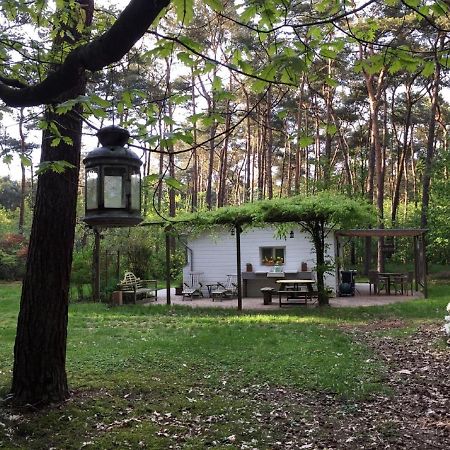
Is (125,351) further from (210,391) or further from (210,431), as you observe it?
(210,431)

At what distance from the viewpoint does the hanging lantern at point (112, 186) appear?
2816mm

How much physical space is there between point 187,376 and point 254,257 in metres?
11.9

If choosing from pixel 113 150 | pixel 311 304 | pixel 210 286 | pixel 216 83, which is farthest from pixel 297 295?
pixel 113 150

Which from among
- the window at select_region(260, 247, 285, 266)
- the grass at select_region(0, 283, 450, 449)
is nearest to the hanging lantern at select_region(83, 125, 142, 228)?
the grass at select_region(0, 283, 450, 449)

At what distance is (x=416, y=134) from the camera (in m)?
34.9

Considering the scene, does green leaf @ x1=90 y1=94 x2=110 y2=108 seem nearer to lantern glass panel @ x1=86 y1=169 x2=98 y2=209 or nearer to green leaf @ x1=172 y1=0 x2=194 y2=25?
lantern glass panel @ x1=86 y1=169 x2=98 y2=209

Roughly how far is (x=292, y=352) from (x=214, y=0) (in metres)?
5.88

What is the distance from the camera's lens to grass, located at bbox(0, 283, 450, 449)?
13.4ft

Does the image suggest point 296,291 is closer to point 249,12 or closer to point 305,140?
point 305,140

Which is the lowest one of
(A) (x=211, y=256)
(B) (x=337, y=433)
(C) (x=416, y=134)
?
(B) (x=337, y=433)

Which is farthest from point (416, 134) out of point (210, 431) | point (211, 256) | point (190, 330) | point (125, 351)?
point (210, 431)

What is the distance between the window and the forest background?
3.80 m

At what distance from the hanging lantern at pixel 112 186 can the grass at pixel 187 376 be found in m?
1.99

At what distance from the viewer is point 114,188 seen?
2854mm
